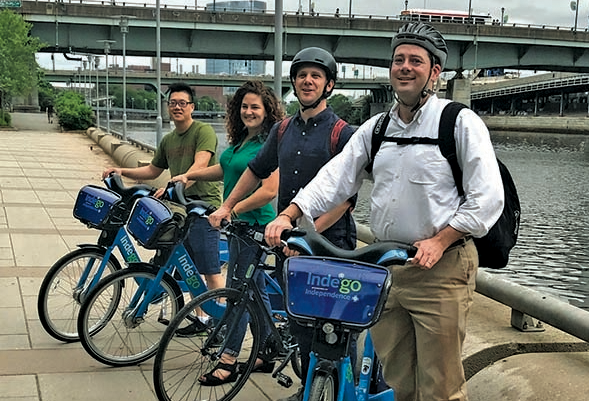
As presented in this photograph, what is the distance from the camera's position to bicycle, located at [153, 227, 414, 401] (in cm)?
376

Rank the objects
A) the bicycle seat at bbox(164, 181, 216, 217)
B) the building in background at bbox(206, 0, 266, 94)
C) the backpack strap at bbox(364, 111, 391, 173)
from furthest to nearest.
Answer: the building in background at bbox(206, 0, 266, 94) < the bicycle seat at bbox(164, 181, 216, 217) < the backpack strap at bbox(364, 111, 391, 173)

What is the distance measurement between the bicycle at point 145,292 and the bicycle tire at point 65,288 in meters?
0.31

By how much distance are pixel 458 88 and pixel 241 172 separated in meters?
42.5

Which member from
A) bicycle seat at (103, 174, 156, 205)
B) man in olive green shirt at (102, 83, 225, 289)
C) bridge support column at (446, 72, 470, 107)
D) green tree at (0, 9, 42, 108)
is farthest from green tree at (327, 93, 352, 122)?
green tree at (0, 9, 42, 108)

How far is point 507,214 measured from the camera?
Result: 2902 millimetres

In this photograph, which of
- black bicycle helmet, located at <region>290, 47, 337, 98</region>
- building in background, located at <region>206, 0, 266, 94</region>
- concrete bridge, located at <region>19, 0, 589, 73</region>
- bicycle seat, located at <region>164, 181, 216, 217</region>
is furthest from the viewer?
building in background, located at <region>206, 0, 266, 94</region>

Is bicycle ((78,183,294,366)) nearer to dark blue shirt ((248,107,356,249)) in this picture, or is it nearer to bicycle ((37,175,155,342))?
bicycle ((37,175,155,342))

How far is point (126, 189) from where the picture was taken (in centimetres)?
493

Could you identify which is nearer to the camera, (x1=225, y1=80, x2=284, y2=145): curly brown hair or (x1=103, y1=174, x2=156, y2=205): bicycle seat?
(x1=225, y1=80, x2=284, y2=145): curly brown hair

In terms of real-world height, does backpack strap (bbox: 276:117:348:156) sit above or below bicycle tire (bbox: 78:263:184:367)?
above

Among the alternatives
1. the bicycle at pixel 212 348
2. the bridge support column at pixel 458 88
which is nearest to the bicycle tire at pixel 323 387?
the bicycle at pixel 212 348

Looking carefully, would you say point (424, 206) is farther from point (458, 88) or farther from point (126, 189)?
point (458, 88)

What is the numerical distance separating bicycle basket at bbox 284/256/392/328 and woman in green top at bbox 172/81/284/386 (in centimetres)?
138

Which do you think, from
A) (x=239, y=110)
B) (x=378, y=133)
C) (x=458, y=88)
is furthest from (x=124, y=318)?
(x=458, y=88)
